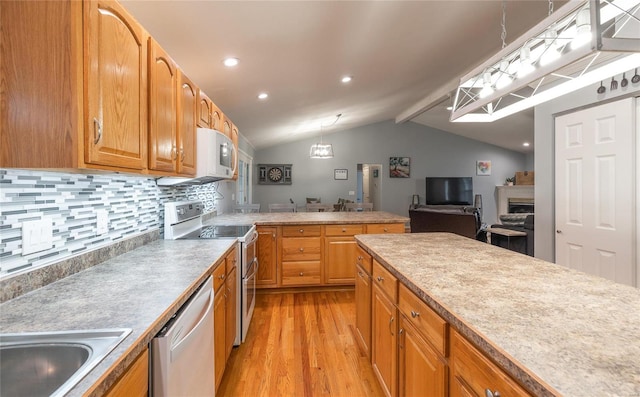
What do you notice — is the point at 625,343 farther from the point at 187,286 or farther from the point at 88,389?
the point at 187,286

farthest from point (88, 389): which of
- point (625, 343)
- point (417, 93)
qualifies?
point (417, 93)

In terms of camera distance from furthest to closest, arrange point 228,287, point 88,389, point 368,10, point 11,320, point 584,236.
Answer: point 584,236
point 368,10
point 228,287
point 11,320
point 88,389

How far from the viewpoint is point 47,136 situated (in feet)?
3.10

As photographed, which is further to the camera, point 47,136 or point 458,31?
point 458,31

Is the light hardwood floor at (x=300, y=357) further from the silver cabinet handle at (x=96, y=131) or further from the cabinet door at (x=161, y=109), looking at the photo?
the silver cabinet handle at (x=96, y=131)

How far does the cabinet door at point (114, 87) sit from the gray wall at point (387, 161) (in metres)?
6.95

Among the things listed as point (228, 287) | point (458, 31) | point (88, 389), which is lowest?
point (228, 287)

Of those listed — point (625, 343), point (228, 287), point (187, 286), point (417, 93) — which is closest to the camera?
point (625, 343)

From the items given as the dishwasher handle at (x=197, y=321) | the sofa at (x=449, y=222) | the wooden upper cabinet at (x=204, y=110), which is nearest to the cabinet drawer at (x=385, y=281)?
the dishwasher handle at (x=197, y=321)

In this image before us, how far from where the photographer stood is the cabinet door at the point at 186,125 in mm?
1829

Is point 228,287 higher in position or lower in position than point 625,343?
lower

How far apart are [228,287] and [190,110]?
120 cm

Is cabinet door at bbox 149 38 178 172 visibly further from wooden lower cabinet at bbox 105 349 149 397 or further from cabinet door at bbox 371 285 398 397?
cabinet door at bbox 371 285 398 397

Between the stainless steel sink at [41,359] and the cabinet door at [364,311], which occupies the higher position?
the stainless steel sink at [41,359]
